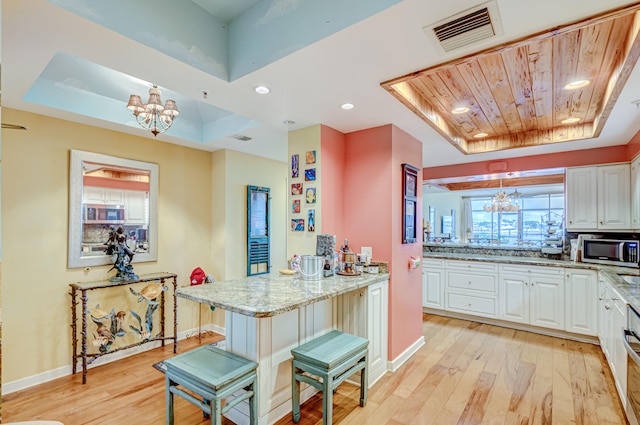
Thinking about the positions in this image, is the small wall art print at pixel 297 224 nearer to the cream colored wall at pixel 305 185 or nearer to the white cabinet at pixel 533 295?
the cream colored wall at pixel 305 185

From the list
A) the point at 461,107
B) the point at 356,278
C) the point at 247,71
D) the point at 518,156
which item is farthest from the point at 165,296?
the point at 518,156

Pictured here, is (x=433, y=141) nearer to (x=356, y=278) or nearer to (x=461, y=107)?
(x=461, y=107)

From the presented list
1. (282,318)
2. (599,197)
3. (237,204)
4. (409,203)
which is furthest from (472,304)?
(237,204)

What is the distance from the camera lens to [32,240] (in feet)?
9.73

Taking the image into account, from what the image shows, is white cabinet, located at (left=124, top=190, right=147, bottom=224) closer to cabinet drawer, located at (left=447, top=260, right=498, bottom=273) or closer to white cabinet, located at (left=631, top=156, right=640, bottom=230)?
cabinet drawer, located at (left=447, top=260, right=498, bottom=273)

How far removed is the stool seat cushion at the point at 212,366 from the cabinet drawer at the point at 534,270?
3.66 metres

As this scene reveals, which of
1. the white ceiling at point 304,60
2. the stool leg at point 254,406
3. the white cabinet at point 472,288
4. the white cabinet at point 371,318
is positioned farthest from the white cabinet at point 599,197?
the stool leg at point 254,406

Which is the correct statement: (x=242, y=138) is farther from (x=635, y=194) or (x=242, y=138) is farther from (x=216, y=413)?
(x=635, y=194)

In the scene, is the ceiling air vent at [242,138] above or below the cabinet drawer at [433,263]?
above

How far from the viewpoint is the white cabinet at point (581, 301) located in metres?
3.80

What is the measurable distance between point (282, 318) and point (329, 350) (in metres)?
Answer: 0.41

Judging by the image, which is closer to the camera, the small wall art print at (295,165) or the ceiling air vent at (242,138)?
the small wall art print at (295,165)

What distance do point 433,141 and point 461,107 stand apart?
2.44 ft

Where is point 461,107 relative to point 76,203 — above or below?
above
